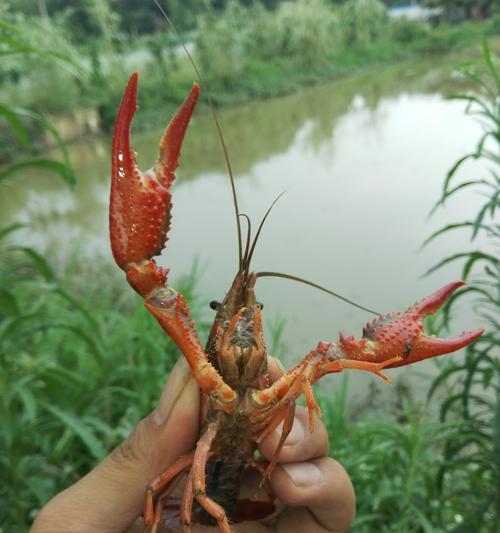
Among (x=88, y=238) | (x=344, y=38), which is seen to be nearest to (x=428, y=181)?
(x=88, y=238)

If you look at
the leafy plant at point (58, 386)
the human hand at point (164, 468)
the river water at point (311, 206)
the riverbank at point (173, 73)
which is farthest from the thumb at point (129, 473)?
the riverbank at point (173, 73)

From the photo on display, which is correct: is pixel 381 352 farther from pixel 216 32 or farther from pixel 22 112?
pixel 216 32

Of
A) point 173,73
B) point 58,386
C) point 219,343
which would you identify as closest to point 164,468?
point 219,343

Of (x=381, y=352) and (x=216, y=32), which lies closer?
(x=381, y=352)

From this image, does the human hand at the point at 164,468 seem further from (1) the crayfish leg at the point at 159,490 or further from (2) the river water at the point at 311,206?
(2) the river water at the point at 311,206

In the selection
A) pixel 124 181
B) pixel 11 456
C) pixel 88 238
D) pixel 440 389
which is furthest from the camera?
pixel 88 238

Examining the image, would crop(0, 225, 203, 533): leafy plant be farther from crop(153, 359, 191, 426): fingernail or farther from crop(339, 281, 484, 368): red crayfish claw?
crop(339, 281, 484, 368): red crayfish claw

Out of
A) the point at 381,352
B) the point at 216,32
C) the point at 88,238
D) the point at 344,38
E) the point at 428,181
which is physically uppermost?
the point at 344,38
